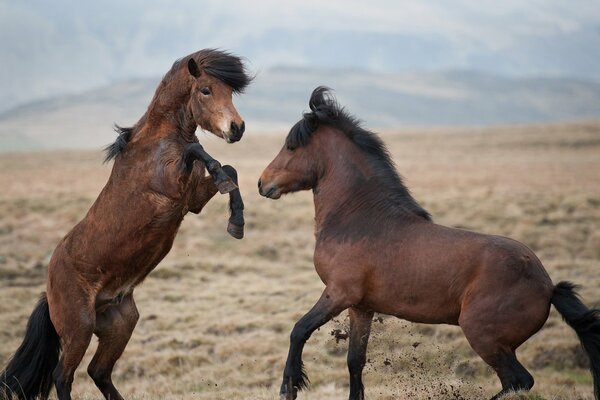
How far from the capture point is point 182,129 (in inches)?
293

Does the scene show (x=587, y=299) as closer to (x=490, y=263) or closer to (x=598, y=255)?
(x=598, y=255)

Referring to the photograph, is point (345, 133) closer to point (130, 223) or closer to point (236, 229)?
point (236, 229)

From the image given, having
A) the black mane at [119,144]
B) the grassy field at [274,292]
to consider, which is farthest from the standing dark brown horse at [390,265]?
the black mane at [119,144]

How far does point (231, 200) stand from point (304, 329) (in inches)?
55.0

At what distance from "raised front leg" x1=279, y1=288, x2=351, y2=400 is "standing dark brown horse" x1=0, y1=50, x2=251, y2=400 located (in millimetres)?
1069

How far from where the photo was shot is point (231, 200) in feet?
23.6

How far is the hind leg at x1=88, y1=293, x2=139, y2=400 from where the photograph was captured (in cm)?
746

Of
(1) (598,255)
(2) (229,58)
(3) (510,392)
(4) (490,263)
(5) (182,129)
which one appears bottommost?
(1) (598,255)

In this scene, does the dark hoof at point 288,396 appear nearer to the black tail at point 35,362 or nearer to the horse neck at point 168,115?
the black tail at point 35,362

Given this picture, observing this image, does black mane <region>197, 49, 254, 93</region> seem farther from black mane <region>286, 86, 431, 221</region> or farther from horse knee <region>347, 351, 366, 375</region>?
horse knee <region>347, 351, 366, 375</region>

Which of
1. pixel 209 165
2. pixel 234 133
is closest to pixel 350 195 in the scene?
pixel 234 133

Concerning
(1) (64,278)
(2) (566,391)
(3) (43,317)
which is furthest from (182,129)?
(2) (566,391)

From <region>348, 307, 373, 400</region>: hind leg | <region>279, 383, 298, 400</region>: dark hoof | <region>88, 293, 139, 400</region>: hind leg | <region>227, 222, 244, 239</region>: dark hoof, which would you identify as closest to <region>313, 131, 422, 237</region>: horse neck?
<region>227, 222, 244, 239</region>: dark hoof

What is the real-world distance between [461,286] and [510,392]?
2.86 feet
